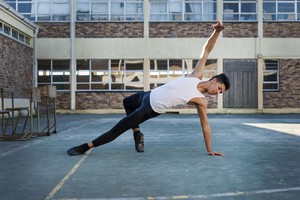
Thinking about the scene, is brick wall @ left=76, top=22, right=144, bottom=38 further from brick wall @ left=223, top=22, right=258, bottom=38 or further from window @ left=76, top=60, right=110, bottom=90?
brick wall @ left=223, top=22, right=258, bottom=38

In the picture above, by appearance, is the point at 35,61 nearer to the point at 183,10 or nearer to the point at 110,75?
the point at 110,75

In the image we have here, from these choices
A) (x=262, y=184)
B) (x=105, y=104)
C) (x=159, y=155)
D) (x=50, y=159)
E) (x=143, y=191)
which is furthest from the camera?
(x=105, y=104)

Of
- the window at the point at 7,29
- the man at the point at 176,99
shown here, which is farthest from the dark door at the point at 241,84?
the man at the point at 176,99

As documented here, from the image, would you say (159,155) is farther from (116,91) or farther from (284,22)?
(284,22)

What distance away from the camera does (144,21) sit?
22.3 meters

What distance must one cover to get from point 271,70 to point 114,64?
9.66 meters

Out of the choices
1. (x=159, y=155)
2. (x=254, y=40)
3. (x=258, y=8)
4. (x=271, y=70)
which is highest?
(x=258, y=8)

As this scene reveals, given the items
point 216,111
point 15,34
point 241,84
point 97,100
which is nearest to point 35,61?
point 15,34

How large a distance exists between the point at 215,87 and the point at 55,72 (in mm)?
18479

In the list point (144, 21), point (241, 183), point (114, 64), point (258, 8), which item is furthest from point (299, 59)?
point (241, 183)

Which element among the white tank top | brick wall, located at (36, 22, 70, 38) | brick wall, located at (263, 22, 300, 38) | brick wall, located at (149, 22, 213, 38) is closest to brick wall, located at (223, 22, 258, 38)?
brick wall, located at (263, 22, 300, 38)

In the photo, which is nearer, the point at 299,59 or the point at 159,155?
the point at 159,155

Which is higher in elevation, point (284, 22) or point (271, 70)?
point (284, 22)

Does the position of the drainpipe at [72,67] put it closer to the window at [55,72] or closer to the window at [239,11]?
the window at [55,72]
